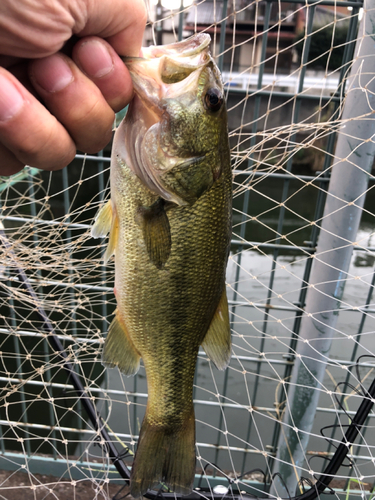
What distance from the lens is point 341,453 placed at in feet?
5.90

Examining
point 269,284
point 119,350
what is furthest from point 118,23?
point 269,284

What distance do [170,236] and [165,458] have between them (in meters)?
0.81

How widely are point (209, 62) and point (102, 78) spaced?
12.8 inches

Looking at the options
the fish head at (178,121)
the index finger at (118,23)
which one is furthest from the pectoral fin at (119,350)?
the index finger at (118,23)

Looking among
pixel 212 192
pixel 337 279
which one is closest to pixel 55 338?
pixel 212 192

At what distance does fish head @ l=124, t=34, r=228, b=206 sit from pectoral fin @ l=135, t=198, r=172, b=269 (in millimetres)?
47

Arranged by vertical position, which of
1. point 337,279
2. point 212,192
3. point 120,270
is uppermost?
point 212,192

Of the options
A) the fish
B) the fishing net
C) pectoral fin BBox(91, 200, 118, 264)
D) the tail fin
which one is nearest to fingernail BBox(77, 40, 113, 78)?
the fish

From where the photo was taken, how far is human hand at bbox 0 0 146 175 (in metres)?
0.65

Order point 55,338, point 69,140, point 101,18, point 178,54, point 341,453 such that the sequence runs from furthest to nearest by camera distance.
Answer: point 55,338
point 341,453
point 178,54
point 69,140
point 101,18

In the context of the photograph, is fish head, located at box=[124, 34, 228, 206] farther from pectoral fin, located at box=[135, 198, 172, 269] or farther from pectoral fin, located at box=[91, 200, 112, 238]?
pectoral fin, located at box=[91, 200, 112, 238]

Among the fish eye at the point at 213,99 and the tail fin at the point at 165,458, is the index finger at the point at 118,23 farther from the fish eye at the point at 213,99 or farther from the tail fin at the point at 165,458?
the tail fin at the point at 165,458

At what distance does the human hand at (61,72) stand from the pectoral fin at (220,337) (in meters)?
0.68

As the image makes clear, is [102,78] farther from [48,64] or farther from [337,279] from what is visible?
[337,279]
